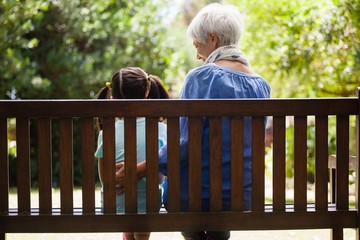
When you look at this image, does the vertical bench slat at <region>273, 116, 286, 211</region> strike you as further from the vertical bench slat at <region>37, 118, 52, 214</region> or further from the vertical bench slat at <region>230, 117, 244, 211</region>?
the vertical bench slat at <region>37, 118, 52, 214</region>

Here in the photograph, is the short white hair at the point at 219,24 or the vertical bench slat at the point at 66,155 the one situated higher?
the short white hair at the point at 219,24

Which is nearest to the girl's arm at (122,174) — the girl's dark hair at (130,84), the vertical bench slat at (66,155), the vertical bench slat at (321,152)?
the vertical bench slat at (66,155)

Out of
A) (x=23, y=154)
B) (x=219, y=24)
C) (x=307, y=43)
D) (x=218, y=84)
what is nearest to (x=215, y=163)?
(x=218, y=84)

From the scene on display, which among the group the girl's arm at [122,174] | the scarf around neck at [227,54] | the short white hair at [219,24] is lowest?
the girl's arm at [122,174]

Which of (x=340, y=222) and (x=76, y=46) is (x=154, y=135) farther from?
(x=76, y=46)

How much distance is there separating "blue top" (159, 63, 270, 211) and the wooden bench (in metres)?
0.05

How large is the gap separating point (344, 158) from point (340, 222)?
28 cm

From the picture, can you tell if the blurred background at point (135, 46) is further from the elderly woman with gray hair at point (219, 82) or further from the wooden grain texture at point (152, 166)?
the wooden grain texture at point (152, 166)

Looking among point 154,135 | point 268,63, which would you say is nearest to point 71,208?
point 154,135

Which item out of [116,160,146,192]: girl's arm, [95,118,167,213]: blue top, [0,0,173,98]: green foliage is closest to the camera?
[116,160,146,192]: girl's arm

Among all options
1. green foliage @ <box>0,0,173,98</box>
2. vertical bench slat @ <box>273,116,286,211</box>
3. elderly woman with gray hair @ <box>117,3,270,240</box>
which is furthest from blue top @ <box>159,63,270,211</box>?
green foliage @ <box>0,0,173,98</box>

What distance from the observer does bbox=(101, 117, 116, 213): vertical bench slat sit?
2.93 m

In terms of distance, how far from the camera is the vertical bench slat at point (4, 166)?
292 centimetres

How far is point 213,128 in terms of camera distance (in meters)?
2.93
